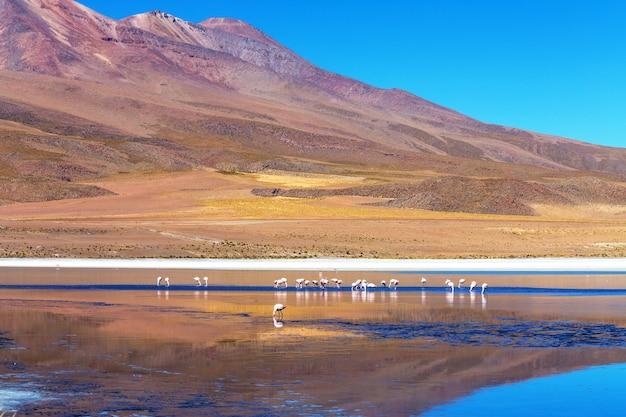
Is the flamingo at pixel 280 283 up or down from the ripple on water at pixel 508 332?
up

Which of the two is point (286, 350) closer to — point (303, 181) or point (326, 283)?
point (326, 283)

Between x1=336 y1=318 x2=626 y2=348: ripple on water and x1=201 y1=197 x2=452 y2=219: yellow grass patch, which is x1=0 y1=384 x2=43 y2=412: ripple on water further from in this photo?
x1=201 y1=197 x2=452 y2=219: yellow grass patch

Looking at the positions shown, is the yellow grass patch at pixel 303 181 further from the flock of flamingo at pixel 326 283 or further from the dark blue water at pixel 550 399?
the dark blue water at pixel 550 399

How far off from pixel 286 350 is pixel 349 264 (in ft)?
86.7

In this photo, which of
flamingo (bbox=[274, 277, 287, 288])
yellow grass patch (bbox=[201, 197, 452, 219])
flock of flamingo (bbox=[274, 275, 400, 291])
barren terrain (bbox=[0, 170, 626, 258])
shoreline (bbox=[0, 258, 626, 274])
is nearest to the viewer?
flock of flamingo (bbox=[274, 275, 400, 291])

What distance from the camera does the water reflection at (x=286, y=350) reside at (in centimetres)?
1283

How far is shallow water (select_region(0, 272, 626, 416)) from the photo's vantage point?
12750mm

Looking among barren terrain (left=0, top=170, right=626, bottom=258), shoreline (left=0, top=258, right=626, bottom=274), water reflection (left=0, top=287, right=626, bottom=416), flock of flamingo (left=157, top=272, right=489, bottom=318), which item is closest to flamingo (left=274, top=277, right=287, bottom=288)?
flock of flamingo (left=157, top=272, right=489, bottom=318)

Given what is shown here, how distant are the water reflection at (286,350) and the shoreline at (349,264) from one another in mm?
13750

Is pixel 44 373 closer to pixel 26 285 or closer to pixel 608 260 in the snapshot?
pixel 26 285

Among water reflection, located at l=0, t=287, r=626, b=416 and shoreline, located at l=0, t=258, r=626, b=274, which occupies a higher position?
shoreline, located at l=0, t=258, r=626, b=274

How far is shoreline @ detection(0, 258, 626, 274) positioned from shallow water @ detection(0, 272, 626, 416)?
516 inches

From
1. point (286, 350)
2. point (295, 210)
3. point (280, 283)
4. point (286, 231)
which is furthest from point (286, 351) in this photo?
point (295, 210)

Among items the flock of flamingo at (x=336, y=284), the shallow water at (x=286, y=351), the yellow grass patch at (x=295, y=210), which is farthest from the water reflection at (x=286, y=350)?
the yellow grass patch at (x=295, y=210)
